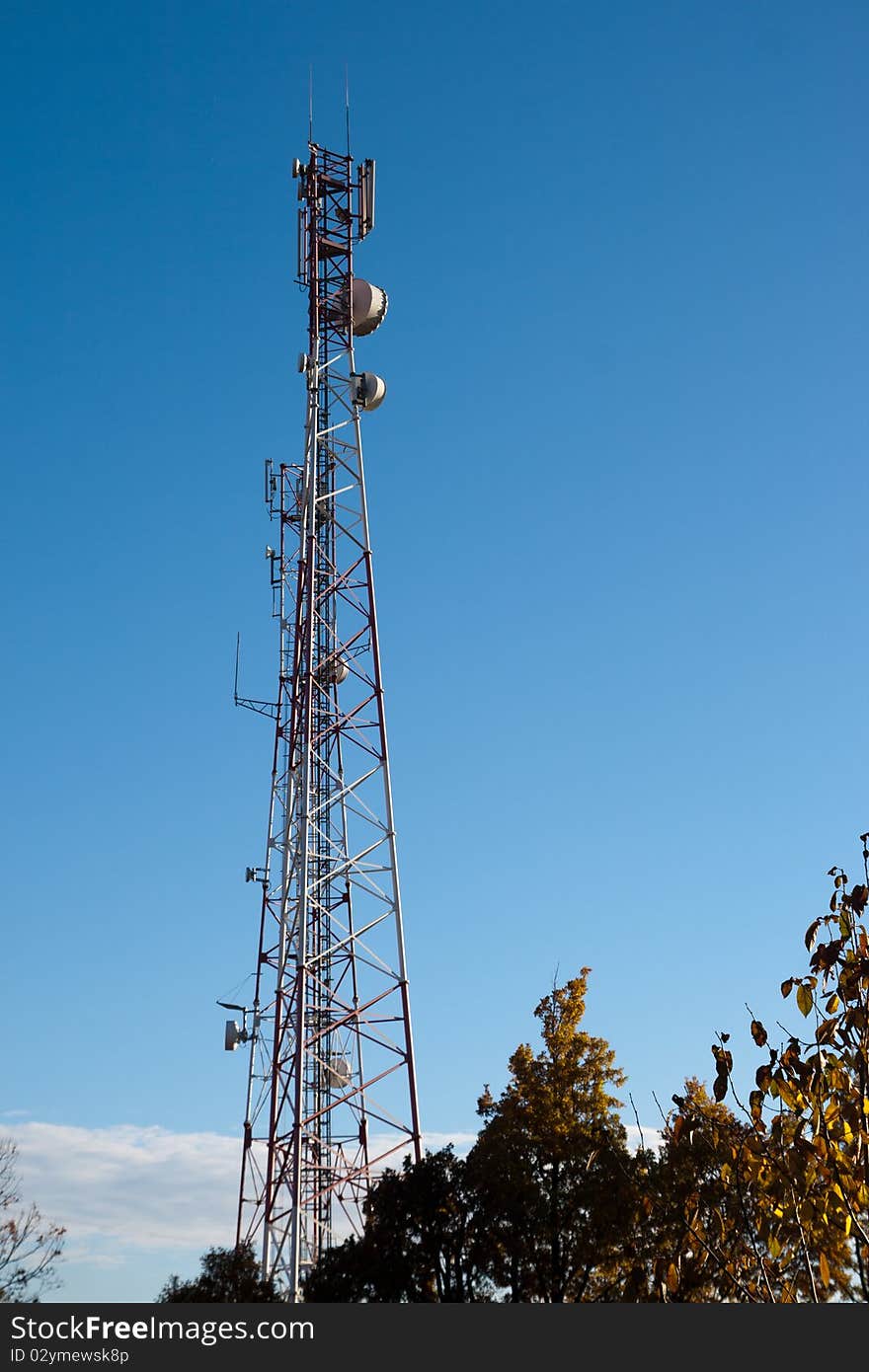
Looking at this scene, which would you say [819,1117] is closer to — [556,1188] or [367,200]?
[556,1188]

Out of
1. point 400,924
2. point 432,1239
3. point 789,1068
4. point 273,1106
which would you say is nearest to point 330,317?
point 400,924

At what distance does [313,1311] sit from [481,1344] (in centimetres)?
182

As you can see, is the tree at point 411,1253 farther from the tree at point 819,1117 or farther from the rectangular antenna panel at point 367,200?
the rectangular antenna panel at point 367,200

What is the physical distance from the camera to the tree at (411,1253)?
63.8ft

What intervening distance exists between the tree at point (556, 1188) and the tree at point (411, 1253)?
317 mm

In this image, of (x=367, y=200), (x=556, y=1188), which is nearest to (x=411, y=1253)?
(x=556, y=1188)

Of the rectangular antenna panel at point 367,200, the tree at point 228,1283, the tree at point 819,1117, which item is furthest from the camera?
the rectangular antenna panel at point 367,200

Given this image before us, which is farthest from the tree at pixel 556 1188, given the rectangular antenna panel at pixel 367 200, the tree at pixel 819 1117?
the rectangular antenna panel at pixel 367 200

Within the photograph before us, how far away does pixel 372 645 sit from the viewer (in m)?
23.8

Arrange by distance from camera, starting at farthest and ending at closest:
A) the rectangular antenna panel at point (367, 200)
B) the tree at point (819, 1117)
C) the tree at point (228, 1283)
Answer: the rectangular antenna panel at point (367, 200) → the tree at point (228, 1283) → the tree at point (819, 1117)

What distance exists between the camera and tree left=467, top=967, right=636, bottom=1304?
19.1 metres

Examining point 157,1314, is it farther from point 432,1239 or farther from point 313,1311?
point 432,1239

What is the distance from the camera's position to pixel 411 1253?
19.7 metres

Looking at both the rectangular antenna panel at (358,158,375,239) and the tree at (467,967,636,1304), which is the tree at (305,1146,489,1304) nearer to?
the tree at (467,967,636,1304)
